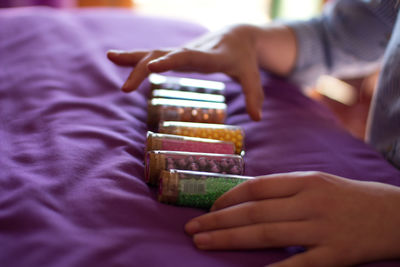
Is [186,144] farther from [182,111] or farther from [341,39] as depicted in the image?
[341,39]

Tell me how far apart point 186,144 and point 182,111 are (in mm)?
114

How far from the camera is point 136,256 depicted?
0.43 m

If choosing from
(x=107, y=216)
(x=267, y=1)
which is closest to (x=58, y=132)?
(x=107, y=216)

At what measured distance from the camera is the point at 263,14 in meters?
2.78

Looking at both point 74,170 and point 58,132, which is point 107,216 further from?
point 58,132

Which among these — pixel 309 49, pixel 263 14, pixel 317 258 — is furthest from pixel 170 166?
pixel 263 14

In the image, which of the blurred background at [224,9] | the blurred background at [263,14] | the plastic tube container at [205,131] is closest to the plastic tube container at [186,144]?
the plastic tube container at [205,131]

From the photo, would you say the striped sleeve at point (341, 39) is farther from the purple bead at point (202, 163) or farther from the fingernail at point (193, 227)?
the fingernail at point (193, 227)

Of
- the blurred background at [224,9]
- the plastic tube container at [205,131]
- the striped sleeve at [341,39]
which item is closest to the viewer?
the plastic tube container at [205,131]

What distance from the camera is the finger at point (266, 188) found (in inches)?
18.7

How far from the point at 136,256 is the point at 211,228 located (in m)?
0.10

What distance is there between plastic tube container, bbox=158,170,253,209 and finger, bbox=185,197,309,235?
0.13 feet

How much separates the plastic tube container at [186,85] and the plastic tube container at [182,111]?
0.07 meters

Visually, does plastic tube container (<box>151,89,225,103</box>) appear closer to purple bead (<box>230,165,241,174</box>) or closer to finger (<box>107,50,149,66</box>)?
finger (<box>107,50,149,66</box>)
